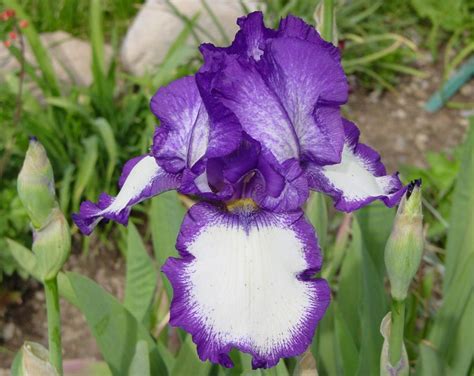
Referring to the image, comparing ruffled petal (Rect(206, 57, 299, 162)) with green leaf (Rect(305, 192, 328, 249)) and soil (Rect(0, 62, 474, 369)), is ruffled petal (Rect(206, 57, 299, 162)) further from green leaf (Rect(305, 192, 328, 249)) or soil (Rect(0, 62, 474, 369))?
soil (Rect(0, 62, 474, 369))

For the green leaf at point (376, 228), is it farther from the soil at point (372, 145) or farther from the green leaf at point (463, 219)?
the soil at point (372, 145)

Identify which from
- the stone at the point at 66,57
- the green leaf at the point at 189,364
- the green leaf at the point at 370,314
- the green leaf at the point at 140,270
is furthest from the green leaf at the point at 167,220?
the stone at the point at 66,57

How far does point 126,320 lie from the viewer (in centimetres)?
120

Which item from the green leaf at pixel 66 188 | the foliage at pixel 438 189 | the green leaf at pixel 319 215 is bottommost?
the foliage at pixel 438 189

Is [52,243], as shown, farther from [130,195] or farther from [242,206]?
[242,206]

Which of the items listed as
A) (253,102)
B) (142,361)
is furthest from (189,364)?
(253,102)

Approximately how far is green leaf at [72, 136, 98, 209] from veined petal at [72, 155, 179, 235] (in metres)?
1.28

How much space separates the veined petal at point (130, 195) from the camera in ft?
2.84

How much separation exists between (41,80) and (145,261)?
3.83 ft

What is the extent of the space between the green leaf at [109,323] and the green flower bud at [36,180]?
10.7 inches

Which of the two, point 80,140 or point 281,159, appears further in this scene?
point 80,140

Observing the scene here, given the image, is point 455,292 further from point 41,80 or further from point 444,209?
point 41,80

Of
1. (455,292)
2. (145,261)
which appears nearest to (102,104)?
(145,261)

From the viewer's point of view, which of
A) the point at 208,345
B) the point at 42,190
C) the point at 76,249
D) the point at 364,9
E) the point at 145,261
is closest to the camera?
the point at 208,345
